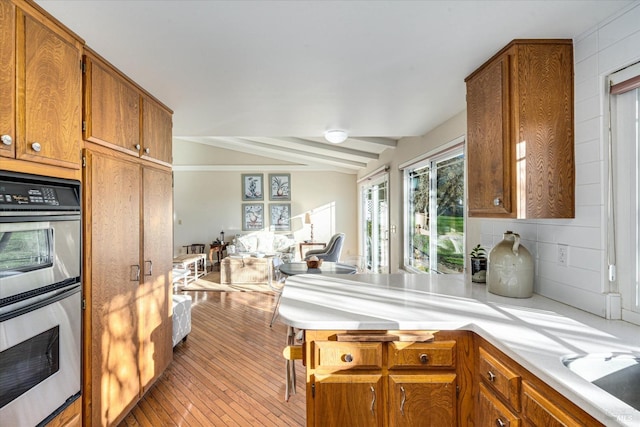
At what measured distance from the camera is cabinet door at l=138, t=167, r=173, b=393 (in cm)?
217

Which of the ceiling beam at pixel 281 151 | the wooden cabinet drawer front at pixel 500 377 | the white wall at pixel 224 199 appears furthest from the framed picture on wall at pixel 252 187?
the wooden cabinet drawer front at pixel 500 377

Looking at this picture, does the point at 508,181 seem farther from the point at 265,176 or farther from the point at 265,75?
the point at 265,176

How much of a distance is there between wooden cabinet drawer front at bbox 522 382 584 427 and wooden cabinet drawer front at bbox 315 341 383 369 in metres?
0.55

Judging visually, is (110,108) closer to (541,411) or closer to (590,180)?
(541,411)

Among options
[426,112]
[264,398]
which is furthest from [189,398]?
[426,112]

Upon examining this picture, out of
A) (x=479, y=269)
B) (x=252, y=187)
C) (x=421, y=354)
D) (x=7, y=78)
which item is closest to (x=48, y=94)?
(x=7, y=78)

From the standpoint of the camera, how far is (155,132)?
2.33 metres

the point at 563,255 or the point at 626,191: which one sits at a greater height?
the point at 626,191

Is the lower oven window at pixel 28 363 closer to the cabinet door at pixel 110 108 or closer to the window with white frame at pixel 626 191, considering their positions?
the cabinet door at pixel 110 108

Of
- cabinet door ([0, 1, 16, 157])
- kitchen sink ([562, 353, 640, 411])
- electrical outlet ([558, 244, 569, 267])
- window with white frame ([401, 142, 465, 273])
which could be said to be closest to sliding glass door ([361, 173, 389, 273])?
window with white frame ([401, 142, 465, 273])

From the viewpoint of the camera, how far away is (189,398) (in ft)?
7.52

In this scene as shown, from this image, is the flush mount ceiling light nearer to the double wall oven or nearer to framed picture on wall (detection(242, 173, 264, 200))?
the double wall oven

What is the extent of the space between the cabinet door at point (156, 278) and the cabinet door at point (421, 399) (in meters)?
1.70

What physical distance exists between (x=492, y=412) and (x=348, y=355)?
1.99ft
